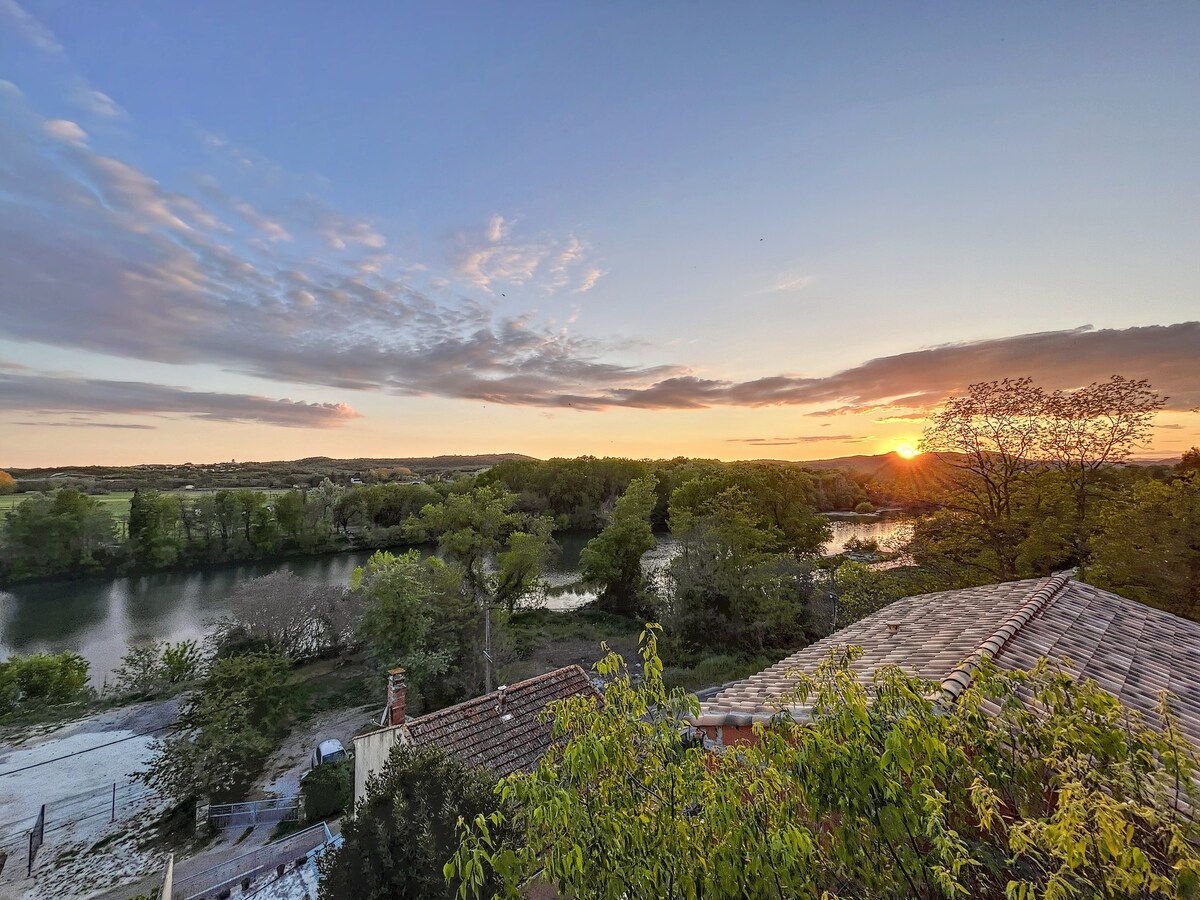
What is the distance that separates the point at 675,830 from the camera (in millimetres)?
2689

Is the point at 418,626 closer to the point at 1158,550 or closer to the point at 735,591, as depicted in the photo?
the point at 735,591

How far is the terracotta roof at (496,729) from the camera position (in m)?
8.76

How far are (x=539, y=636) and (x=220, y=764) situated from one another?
15.2 meters

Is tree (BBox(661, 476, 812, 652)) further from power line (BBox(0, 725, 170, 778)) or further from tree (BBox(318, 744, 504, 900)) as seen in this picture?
power line (BBox(0, 725, 170, 778))

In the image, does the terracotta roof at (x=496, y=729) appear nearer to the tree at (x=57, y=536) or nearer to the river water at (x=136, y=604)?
the river water at (x=136, y=604)

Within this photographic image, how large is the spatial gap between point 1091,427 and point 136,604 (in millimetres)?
49437

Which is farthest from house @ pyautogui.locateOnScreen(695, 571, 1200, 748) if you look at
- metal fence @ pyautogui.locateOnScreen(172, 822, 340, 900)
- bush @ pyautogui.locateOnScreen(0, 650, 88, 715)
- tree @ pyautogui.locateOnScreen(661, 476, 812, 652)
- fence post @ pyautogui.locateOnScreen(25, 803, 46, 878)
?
bush @ pyautogui.locateOnScreen(0, 650, 88, 715)

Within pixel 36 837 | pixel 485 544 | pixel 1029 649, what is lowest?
pixel 36 837

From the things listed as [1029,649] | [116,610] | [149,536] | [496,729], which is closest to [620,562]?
[496,729]

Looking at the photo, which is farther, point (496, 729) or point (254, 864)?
point (254, 864)

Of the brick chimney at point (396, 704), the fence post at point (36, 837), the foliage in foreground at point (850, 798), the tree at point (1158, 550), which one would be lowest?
the fence post at point (36, 837)

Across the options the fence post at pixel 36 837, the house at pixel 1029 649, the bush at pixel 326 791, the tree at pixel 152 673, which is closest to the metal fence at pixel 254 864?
the bush at pixel 326 791

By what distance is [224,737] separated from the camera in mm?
12680

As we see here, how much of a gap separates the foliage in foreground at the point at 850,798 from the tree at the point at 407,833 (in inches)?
150
